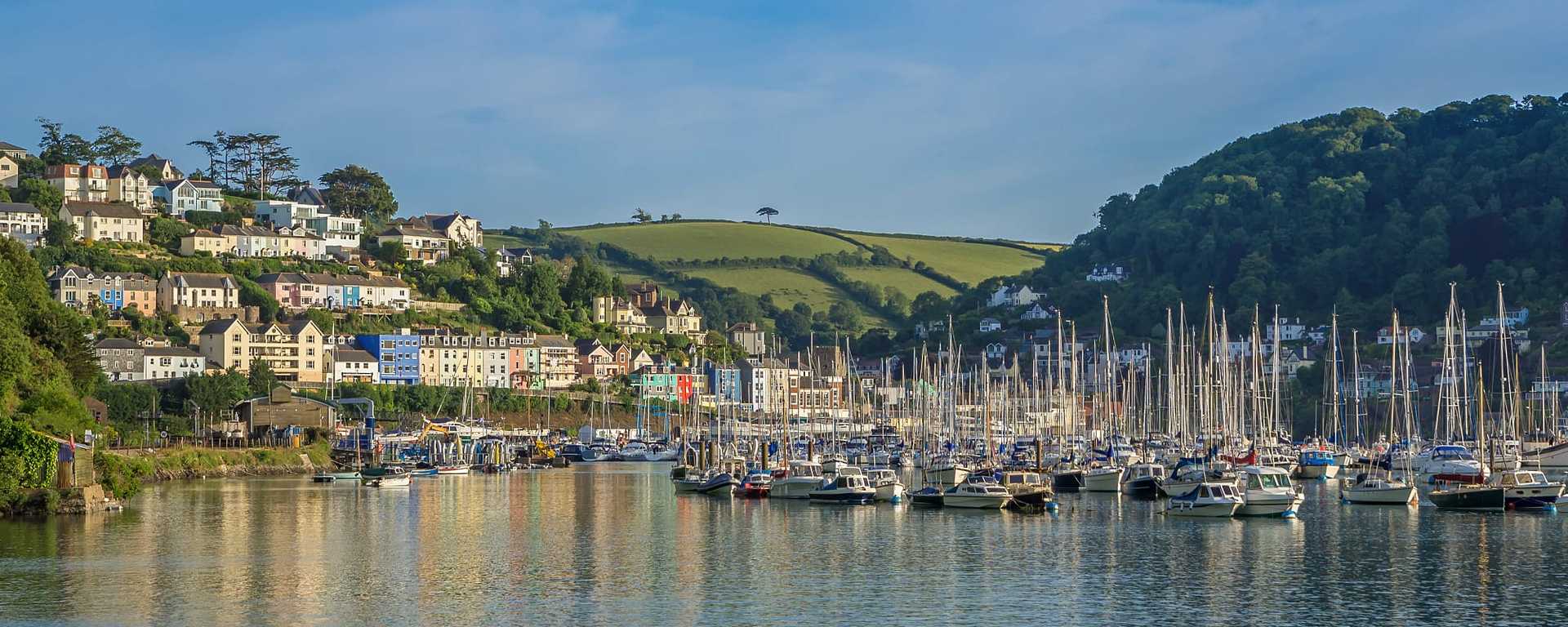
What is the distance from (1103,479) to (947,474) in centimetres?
722

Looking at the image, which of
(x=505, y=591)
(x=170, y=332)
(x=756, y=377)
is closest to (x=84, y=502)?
(x=505, y=591)

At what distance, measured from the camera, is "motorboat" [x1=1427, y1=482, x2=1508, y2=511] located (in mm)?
67438

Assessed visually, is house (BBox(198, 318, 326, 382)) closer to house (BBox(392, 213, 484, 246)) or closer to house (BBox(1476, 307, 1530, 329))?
house (BBox(392, 213, 484, 246))

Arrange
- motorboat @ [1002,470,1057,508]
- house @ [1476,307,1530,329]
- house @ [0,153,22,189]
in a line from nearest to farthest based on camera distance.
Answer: motorboat @ [1002,470,1057,508]
house @ [0,153,22,189]
house @ [1476,307,1530,329]

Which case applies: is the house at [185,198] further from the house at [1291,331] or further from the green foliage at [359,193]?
the house at [1291,331]

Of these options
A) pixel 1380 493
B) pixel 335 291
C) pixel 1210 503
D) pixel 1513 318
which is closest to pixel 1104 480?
pixel 1380 493

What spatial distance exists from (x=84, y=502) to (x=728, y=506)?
81.6 ft

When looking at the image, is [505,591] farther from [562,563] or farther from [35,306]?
[35,306]

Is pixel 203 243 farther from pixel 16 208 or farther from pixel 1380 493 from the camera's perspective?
pixel 1380 493

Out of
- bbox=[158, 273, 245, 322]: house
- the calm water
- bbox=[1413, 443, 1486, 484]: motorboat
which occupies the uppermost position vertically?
bbox=[158, 273, 245, 322]: house

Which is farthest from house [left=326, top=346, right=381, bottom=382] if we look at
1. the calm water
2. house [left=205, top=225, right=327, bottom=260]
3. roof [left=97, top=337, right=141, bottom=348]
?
the calm water

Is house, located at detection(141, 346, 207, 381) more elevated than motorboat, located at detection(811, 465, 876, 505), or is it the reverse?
house, located at detection(141, 346, 207, 381)

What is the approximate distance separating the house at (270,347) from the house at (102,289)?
5.57m

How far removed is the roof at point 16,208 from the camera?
150 m
